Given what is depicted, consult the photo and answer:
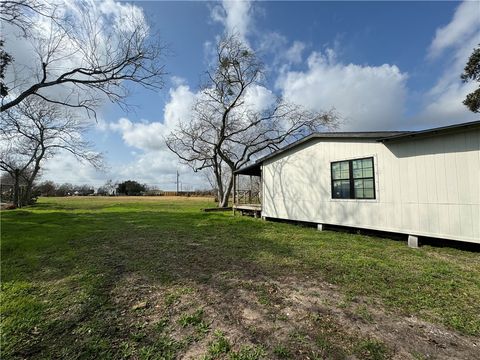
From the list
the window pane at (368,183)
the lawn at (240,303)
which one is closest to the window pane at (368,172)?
the window pane at (368,183)

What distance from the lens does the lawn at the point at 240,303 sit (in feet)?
7.57

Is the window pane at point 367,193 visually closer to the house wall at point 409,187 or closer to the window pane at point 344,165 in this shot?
the house wall at point 409,187

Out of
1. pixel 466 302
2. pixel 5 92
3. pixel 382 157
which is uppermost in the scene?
pixel 5 92

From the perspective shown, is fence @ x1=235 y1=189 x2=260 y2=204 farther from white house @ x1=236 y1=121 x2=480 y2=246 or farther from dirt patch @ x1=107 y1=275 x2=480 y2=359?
dirt patch @ x1=107 y1=275 x2=480 y2=359

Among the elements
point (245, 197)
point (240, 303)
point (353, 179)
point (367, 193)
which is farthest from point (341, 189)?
point (245, 197)

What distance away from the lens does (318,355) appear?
217 cm

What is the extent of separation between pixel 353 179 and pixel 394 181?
1.26 m

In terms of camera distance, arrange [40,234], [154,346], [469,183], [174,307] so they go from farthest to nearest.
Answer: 1. [40,234]
2. [469,183]
3. [174,307]
4. [154,346]

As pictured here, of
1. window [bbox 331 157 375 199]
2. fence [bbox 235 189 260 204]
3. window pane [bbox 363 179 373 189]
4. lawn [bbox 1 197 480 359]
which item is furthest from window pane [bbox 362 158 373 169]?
fence [bbox 235 189 260 204]

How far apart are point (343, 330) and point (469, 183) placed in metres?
5.14

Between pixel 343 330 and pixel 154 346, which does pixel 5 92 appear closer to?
pixel 154 346

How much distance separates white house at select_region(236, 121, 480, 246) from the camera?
5602mm

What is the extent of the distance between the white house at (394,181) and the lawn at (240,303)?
35.3 inches

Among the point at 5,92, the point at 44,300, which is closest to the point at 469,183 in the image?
the point at 44,300
